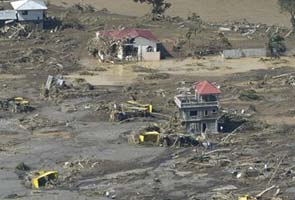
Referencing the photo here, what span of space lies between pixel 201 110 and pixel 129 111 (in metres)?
4.32

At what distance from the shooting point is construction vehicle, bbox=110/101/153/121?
4828cm

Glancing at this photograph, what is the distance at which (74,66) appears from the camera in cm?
6016

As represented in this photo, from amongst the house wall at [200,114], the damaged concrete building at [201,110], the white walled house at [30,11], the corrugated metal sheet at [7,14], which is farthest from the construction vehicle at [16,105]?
the white walled house at [30,11]

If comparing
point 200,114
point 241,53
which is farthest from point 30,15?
point 200,114

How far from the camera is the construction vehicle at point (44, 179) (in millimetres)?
39156

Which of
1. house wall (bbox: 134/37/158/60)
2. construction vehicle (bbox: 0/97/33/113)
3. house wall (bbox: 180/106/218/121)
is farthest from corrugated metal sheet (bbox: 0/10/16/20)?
house wall (bbox: 180/106/218/121)

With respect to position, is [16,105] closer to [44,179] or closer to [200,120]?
[200,120]

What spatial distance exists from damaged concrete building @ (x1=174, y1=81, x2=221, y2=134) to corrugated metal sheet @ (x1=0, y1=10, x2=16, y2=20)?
83.0 feet

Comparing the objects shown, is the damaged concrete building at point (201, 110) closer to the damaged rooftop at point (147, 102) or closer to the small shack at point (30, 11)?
the damaged rooftop at point (147, 102)

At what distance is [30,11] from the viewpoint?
68938mm

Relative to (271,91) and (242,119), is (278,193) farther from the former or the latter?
(271,91)

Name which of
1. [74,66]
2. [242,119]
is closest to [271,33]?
[74,66]

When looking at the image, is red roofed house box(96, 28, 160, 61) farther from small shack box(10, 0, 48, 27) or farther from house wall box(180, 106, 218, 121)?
house wall box(180, 106, 218, 121)

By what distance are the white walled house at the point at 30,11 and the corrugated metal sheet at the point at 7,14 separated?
0.82ft
